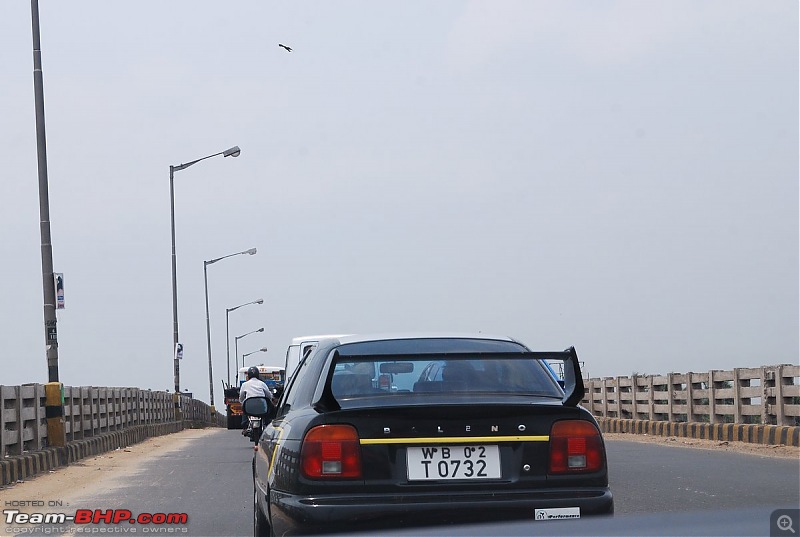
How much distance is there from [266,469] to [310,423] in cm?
102

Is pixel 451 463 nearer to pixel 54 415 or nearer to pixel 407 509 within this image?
pixel 407 509

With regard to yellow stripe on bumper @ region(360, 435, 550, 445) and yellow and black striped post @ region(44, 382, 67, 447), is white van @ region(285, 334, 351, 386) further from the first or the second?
yellow stripe on bumper @ region(360, 435, 550, 445)

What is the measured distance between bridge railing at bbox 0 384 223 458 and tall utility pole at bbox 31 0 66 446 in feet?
0.79

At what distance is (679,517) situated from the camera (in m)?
2.57

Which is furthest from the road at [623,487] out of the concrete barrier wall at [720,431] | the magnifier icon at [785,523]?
the magnifier icon at [785,523]

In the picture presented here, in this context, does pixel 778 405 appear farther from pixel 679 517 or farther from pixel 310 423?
pixel 679 517

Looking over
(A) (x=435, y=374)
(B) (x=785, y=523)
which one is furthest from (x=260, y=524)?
(B) (x=785, y=523)

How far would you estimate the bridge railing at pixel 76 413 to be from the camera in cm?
1681

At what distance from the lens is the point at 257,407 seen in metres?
8.09

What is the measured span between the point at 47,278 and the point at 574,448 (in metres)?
15.6

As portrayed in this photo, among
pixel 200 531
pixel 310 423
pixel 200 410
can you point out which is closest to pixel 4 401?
pixel 200 531

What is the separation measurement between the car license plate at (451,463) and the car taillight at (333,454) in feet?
0.87

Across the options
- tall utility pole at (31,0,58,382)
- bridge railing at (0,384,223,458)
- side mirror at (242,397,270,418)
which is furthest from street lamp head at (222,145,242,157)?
side mirror at (242,397,270,418)

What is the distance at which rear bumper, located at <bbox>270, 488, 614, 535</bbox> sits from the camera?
5.74m
